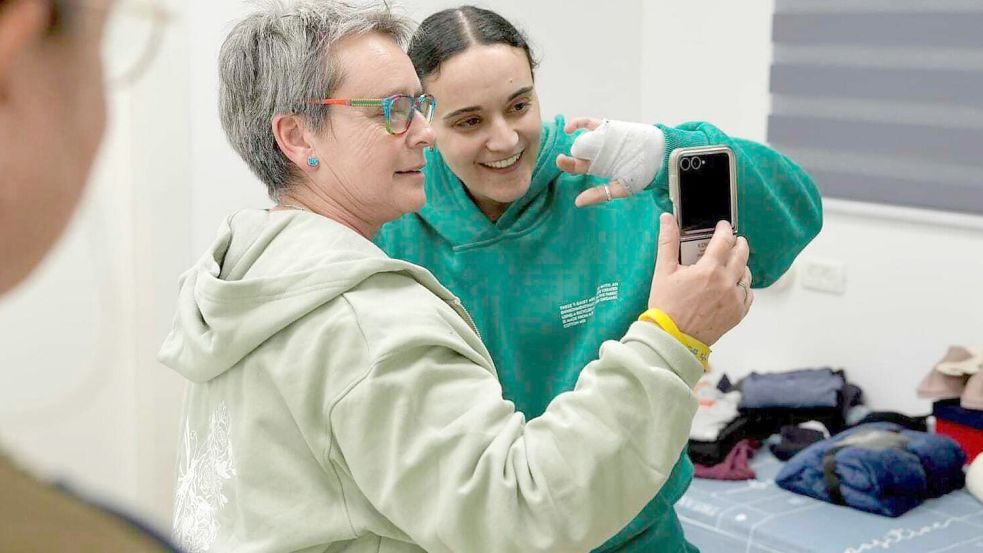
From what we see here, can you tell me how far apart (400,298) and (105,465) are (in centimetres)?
60

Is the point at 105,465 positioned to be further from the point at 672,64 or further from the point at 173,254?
the point at 672,64

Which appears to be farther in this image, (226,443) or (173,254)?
(173,254)

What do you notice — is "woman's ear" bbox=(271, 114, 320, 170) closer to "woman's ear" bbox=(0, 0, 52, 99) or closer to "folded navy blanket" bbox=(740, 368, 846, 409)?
"woman's ear" bbox=(0, 0, 52, 99)

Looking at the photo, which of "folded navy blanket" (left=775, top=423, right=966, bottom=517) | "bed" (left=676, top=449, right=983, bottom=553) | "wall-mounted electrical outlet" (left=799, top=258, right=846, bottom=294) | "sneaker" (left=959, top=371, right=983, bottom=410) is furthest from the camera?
"wall-mounted electrical outlet" (left=799, top=258, right=846, bottom=294)

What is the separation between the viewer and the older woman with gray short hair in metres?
1.08

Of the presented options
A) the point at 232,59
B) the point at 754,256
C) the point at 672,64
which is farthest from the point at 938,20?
the point at 232,59

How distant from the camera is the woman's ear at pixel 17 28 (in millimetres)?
379

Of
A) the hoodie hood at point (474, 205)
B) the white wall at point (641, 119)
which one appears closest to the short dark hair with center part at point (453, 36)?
the hoodie hood at point (474, 205)

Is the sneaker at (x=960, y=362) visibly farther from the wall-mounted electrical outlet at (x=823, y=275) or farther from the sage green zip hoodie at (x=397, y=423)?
the sage green zip hoodie at (x=397, y=423)

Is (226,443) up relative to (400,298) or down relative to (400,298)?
down

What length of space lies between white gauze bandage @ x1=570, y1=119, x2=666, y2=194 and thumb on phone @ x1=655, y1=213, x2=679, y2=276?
0.34m

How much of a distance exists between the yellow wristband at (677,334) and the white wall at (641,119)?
90 centimetres

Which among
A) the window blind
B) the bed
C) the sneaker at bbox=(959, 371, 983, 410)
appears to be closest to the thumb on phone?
the bed

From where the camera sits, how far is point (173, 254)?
2.96 m
